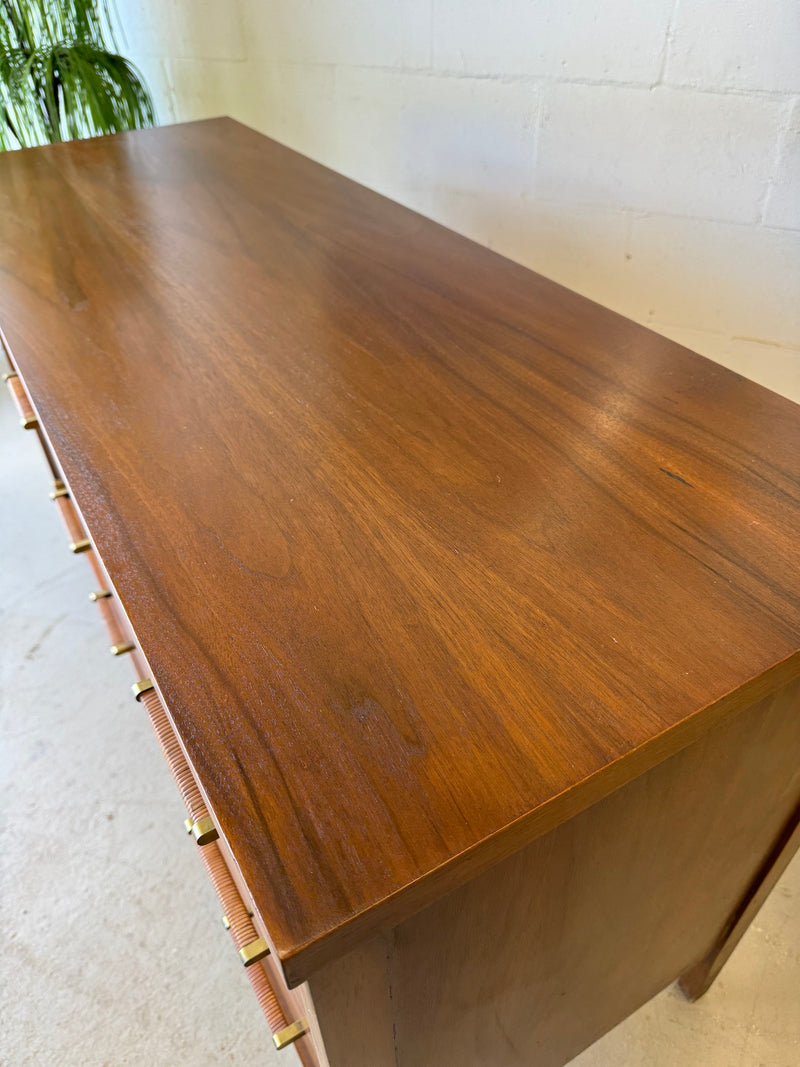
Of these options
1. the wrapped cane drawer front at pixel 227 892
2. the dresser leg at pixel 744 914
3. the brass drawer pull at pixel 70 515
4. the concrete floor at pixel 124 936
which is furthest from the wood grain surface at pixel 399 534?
the concrete floor at pixel 124 936

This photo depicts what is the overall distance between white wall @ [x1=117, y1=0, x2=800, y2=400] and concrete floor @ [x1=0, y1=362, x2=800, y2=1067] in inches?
34.7

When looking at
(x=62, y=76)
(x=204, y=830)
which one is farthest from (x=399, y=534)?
(x=62, y=76)

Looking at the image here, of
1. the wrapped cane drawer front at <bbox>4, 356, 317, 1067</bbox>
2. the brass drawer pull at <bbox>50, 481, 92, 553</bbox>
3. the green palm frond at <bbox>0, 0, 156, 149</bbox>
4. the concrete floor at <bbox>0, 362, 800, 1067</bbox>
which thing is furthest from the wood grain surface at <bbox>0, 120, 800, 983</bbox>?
the green palm frond at <bbox>0, 0, 156, 149</bbox>

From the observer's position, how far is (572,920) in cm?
57

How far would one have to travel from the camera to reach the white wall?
1.10 m

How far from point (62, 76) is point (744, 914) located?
2140mm

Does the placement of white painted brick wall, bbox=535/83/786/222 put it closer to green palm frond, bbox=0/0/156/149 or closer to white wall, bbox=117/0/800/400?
white wall, bbox=117/0/800/400

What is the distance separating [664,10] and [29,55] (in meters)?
1.53

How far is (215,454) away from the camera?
2.06ft

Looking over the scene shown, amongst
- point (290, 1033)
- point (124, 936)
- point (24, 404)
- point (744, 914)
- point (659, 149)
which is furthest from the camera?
point (659, 149)

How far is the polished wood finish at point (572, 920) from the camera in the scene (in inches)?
18.1

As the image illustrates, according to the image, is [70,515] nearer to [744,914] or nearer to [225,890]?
[225,890]

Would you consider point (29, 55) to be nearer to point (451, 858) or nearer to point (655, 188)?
point (655, 188)

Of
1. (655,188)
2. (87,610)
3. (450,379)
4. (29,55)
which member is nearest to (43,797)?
(87,610)
